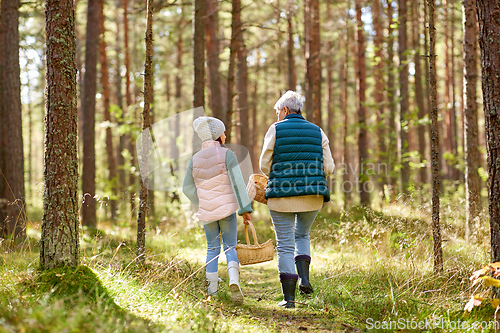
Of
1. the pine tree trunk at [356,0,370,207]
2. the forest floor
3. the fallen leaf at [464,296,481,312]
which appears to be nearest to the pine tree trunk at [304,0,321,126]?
the pine tree trunk at [356,0,370,207]

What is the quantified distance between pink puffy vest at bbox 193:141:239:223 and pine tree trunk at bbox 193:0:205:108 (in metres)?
4.42

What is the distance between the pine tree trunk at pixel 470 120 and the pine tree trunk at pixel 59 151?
5593 millimetres

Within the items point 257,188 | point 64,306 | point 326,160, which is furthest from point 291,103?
point 64,306

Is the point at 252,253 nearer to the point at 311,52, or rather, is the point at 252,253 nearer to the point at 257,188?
the point at 257,188

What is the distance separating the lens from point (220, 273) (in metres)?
5.66

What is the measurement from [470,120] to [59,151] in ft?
21.2

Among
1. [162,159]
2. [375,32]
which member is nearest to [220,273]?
[162,159]

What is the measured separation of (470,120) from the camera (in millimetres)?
6781

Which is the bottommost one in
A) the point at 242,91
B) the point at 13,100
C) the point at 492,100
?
the point at 492,100

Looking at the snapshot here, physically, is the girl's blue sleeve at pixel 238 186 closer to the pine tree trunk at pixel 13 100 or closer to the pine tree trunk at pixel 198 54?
the pine tree trunk at pixel 198 54

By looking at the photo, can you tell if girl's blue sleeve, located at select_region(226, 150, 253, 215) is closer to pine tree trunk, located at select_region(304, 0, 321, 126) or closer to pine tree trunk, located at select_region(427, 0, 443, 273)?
pine tree trunk, located at select_region(427, 0, 443, 273)

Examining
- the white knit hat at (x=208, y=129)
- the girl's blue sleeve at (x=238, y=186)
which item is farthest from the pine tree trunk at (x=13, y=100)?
the girl's blue sleeve at (x=238, y=186)

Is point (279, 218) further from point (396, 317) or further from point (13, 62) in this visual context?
point (13, 62)

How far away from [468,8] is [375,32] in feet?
29.7
